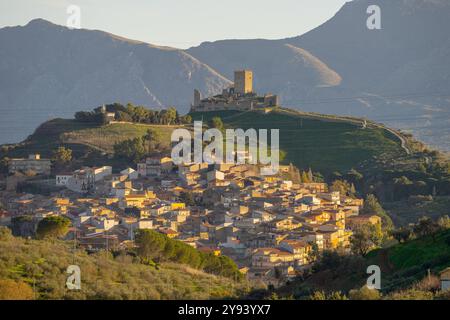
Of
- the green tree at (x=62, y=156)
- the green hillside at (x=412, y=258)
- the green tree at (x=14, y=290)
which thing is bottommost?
the green tree at (x=62, y=156)

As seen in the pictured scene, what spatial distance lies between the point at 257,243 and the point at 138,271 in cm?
1955

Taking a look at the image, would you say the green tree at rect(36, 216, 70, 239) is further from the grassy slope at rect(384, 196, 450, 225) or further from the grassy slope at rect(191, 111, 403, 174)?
the grassy slope at rect(191, 111, 403, 174)

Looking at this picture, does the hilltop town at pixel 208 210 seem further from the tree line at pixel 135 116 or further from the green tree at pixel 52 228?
the tree line at pixel 135 116

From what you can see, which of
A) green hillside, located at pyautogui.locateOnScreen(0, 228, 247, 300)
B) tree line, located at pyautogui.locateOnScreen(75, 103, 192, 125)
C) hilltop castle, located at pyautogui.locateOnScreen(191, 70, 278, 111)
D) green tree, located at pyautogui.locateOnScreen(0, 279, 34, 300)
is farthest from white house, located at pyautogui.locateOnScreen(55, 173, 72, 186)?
green tree, located at pyautogui.locateOnScreen(0, 279, 34, 300)

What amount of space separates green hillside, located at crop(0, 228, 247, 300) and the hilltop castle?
6528 cm

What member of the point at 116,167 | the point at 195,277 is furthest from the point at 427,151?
the point at 195,277

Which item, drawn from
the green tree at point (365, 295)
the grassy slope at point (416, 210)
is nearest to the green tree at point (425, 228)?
the green tree at point (365, 295)

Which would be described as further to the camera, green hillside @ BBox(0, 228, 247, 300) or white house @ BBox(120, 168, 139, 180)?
white house @ BBox(120, 168, 139, 180)

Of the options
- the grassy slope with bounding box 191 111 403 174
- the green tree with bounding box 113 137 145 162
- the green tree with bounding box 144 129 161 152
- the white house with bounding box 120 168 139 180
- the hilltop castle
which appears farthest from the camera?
the hilltop castle

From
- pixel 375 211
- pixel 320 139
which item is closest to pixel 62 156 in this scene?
pixel 375 211

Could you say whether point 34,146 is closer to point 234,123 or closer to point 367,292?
point 234,123

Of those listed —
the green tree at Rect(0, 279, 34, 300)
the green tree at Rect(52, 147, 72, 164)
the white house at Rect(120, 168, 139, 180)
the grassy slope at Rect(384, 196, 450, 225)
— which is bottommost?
the grassy slope at Rect(384, 196, 450, 225)

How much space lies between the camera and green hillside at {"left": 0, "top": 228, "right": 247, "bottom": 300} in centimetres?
2998

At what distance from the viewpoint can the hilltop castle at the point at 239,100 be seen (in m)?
105
